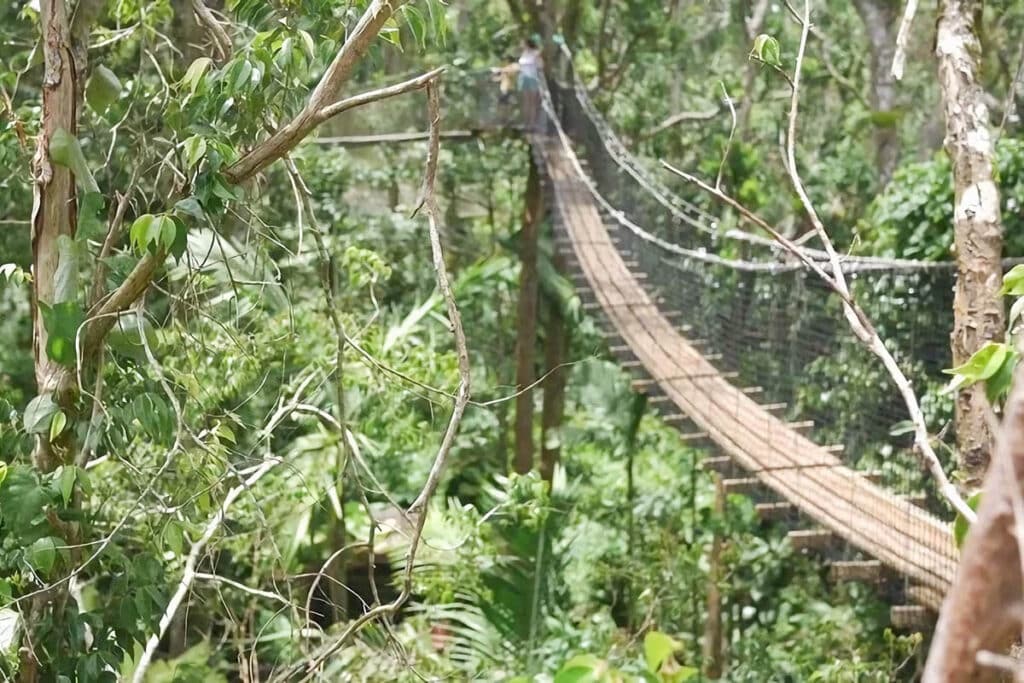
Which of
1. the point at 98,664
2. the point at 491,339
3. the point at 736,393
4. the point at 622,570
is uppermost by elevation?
the point at 98,664

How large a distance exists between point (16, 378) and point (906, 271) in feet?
9.57

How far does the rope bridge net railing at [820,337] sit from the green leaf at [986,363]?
190 centimetres

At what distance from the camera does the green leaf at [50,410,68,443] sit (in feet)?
4.63

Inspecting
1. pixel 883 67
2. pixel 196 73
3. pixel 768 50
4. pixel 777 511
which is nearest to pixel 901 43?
pixel 768 50

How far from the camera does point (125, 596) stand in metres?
1.56

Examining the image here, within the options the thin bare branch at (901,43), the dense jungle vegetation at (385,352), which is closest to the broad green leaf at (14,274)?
the dense jungle vegetation at (385,352)

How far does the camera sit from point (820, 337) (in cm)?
401

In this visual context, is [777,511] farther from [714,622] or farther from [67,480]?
[67,480]

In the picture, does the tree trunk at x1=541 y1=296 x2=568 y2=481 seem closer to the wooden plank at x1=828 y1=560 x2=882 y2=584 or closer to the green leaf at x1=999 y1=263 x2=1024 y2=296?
the wooden plank at x1=828 y1=560 x2=882 y2=584

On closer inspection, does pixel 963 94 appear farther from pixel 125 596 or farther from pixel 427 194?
pixel 125 596

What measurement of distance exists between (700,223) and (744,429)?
4.73 ft

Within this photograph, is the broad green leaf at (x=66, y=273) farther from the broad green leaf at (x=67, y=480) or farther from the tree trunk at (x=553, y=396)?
the tree trunk at (x=553, y=396)

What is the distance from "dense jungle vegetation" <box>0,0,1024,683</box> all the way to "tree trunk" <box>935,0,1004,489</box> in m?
0.08

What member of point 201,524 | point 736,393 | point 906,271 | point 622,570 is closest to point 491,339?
point 622,570
